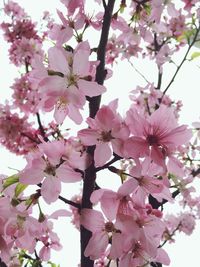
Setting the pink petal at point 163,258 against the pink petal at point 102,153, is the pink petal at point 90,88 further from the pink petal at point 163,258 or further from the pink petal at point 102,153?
the pink petal at point 163,258

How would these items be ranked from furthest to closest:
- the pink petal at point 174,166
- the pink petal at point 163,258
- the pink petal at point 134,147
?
the pink petal at point 163,258 < the pink petal at point 174,166 < the pink petal at point 134,147

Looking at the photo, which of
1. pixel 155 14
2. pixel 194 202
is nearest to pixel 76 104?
pixel 155 14

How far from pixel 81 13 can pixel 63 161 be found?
23.3 inches

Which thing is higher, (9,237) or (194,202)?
(194,202)

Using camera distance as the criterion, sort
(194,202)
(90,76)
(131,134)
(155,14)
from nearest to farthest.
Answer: (131,134) → (90,76) → (155,14) → (194,202)

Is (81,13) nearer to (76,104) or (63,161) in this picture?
(76,104)

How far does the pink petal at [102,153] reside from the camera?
1.00 m

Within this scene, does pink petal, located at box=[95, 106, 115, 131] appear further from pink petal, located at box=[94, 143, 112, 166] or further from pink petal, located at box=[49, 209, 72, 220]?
pink petal, located at box=[49, 209, 72, 220]

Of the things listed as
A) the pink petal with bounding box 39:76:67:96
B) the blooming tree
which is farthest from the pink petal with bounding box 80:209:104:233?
the pink petal with bounding box 39:76:67:96

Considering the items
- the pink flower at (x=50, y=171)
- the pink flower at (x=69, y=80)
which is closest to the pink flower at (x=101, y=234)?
the pink flower at (x=50, y=171)

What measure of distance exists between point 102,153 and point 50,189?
0.19 metres

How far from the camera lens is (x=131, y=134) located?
99 centimetres

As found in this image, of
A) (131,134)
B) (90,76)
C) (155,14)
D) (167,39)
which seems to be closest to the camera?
(131,134)

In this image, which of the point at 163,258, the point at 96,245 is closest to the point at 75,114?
the point at 96,245
